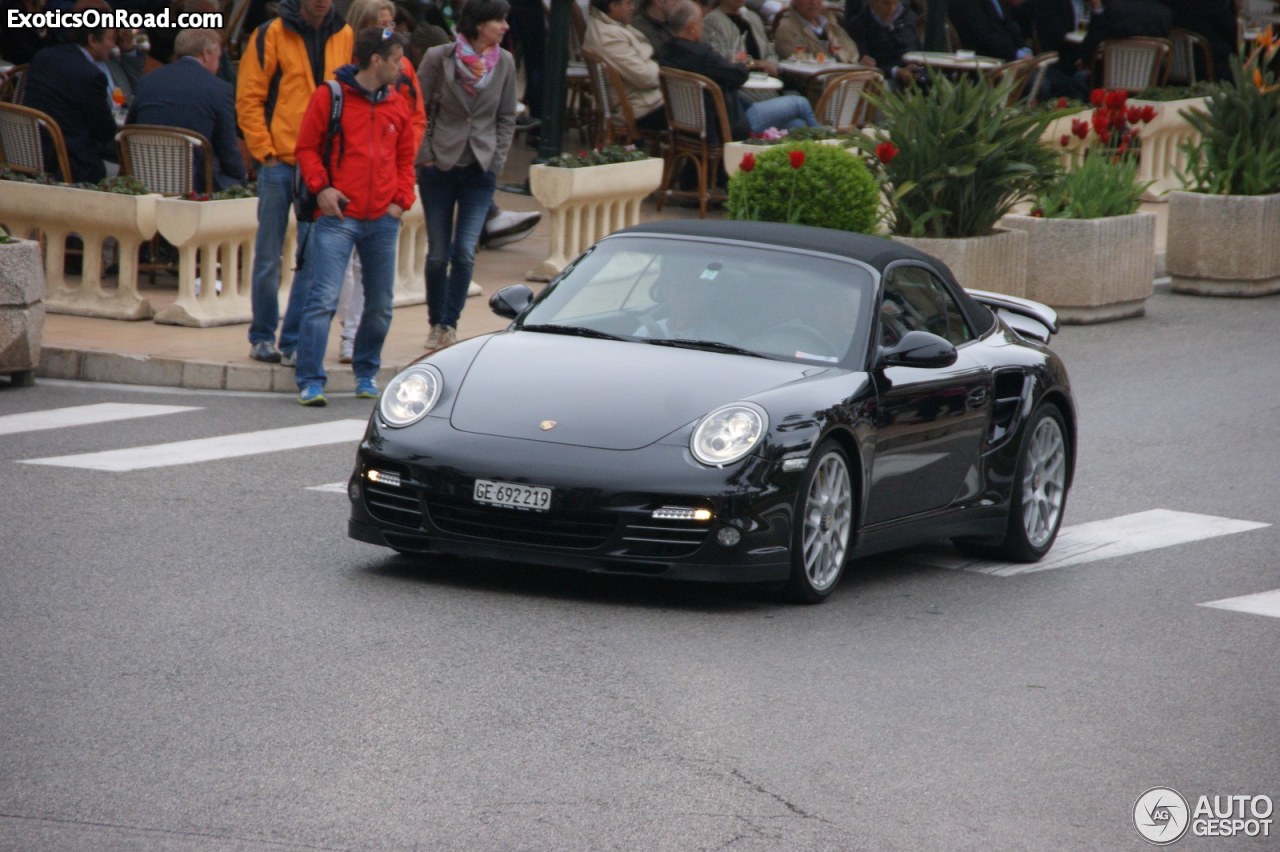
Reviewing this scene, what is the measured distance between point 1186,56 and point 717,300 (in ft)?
57.5

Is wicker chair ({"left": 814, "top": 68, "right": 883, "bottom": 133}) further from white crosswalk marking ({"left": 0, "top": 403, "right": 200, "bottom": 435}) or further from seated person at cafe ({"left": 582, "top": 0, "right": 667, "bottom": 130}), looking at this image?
white crosswalk marking ({"left": 0, "top": 403, "right": 200, "bottom": 435})

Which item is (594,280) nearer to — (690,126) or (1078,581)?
(1078,581)

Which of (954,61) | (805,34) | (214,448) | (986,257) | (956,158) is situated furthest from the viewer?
(805,34)

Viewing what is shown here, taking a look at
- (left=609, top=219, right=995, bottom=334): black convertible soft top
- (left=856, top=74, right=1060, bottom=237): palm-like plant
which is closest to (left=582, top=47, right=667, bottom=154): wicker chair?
(left=856, top=74, right=1060, bottom=237): palm-like plant

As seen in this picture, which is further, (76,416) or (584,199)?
(584,199)

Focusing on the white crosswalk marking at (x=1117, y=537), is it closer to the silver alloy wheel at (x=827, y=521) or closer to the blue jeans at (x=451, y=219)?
the silver alloy wheel at (x=827, y=521)

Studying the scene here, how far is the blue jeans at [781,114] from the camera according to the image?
785 inches

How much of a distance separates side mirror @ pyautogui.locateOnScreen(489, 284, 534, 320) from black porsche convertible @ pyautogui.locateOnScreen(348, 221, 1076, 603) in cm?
1

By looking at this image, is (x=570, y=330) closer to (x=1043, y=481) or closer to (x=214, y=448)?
(x=1043, y=481)

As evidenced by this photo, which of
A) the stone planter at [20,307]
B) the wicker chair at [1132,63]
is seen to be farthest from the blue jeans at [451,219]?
the wicker chair at [1132,63]

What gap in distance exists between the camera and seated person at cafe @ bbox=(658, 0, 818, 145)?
19.3 m

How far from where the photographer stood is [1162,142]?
2297 centimetres

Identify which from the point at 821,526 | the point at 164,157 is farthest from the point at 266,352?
the point at 821,526

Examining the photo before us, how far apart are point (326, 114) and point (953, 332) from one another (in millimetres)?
3771
